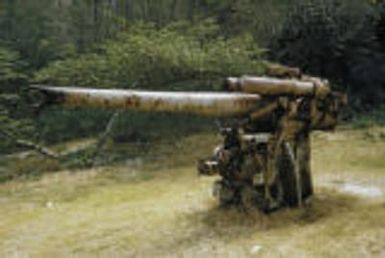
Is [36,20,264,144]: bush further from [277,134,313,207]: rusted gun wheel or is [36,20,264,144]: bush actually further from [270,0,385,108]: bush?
[277,134,313,207]: rusted gun wheel

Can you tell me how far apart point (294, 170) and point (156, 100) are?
6.52ft

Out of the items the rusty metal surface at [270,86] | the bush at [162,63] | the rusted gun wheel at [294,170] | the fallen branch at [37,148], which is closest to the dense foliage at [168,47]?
the bush at [162,63]

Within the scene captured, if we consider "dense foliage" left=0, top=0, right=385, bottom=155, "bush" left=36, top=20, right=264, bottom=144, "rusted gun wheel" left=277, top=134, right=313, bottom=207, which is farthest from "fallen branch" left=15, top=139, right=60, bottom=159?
"rusted gun wheel" left=277, top=134, right=313, bottom=207

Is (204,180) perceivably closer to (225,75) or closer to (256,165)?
(256,165)

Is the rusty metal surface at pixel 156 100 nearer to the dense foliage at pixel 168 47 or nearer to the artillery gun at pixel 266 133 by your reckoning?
the artillery gun at pixel 266 133

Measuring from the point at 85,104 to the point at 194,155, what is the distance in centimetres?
622

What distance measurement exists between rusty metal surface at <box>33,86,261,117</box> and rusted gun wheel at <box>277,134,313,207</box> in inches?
28.1

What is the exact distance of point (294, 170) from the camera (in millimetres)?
7281

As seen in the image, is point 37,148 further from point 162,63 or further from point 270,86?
point 270,86

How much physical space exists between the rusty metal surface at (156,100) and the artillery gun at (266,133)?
0.01 m

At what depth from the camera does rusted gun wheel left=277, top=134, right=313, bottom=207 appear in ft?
23.7

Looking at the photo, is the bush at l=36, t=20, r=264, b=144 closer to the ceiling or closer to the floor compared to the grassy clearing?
closer to the ceiling

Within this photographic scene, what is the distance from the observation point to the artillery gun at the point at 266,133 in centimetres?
675

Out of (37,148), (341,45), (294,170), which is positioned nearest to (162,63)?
(37,148)
